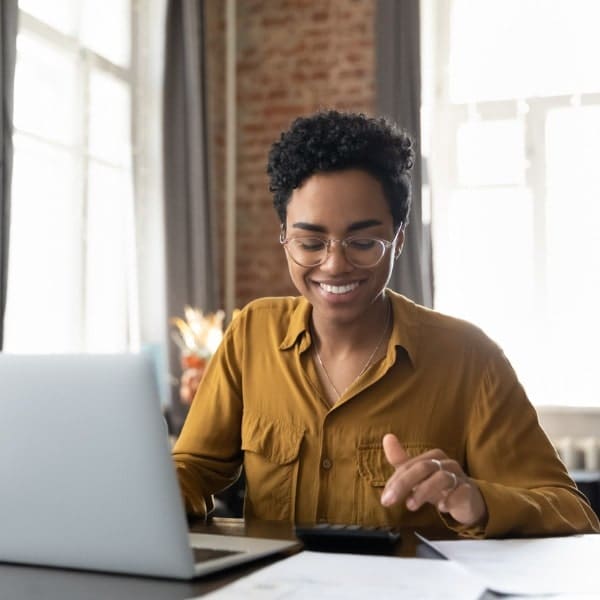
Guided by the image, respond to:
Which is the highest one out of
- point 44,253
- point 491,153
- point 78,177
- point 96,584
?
point 491,153

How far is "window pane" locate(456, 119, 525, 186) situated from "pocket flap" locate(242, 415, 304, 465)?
3610mm

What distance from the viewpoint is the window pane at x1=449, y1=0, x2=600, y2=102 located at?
5059 mm

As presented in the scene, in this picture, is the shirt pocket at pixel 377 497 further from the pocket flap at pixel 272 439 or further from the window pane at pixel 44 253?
the window pane at pixel 44 253

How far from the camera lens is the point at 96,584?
45.9 inches

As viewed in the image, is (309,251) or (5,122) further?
(5,122)

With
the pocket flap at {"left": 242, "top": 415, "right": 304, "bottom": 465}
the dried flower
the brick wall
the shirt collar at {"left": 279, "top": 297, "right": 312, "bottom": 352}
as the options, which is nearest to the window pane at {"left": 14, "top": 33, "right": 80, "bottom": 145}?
the dried flower

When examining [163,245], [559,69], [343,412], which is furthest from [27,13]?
[343,412]

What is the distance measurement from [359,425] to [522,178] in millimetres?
3645

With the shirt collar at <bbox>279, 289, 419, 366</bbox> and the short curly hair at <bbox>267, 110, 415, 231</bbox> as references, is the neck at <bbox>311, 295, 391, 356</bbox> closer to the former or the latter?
the shirt collar at <bbox>279, 289, 419, 366</bbox>

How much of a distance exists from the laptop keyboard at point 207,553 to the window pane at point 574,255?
156 inches

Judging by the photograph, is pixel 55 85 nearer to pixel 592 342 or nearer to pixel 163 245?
pixel 163 245

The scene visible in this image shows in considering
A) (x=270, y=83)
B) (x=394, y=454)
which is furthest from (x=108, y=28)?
(x=394, y=454)

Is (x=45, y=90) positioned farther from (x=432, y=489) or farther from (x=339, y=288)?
(x=432, y=489)

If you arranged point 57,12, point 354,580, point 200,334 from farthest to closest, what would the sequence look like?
point 200,334 < point 57,12 < point 354,580
